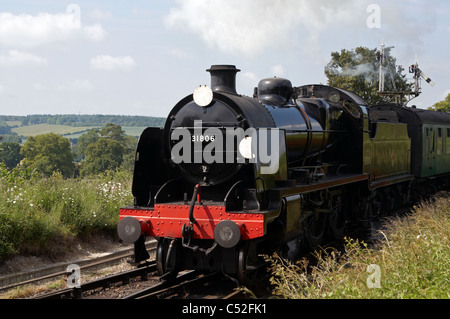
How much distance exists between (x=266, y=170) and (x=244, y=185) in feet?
1.31

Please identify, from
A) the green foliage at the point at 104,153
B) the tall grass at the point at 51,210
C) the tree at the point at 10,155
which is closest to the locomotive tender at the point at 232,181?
the tall grass at the point at 51,210

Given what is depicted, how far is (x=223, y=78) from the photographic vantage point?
812 centimetres

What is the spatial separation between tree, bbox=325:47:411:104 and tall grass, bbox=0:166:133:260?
17.6 meters

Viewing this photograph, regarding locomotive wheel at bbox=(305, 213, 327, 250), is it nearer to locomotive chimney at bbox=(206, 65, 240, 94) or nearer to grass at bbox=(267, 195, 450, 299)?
grass at bbox=(267, 195, 450, 299)

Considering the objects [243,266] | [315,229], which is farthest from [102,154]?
[243,266]

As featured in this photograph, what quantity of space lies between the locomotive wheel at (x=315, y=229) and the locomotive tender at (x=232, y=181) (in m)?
0.02

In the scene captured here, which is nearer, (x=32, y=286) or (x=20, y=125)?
(x=32, y=286)

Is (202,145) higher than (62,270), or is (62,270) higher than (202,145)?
(202,145)

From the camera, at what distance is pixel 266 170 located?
25.0 feet

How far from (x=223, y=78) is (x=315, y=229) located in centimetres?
347

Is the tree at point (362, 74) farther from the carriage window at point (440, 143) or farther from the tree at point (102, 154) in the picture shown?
the tree at point (102, 154)

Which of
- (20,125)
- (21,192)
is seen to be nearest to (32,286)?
(21,192)

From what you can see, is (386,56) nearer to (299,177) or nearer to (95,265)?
(299,177)

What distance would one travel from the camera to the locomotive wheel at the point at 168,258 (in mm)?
7407
